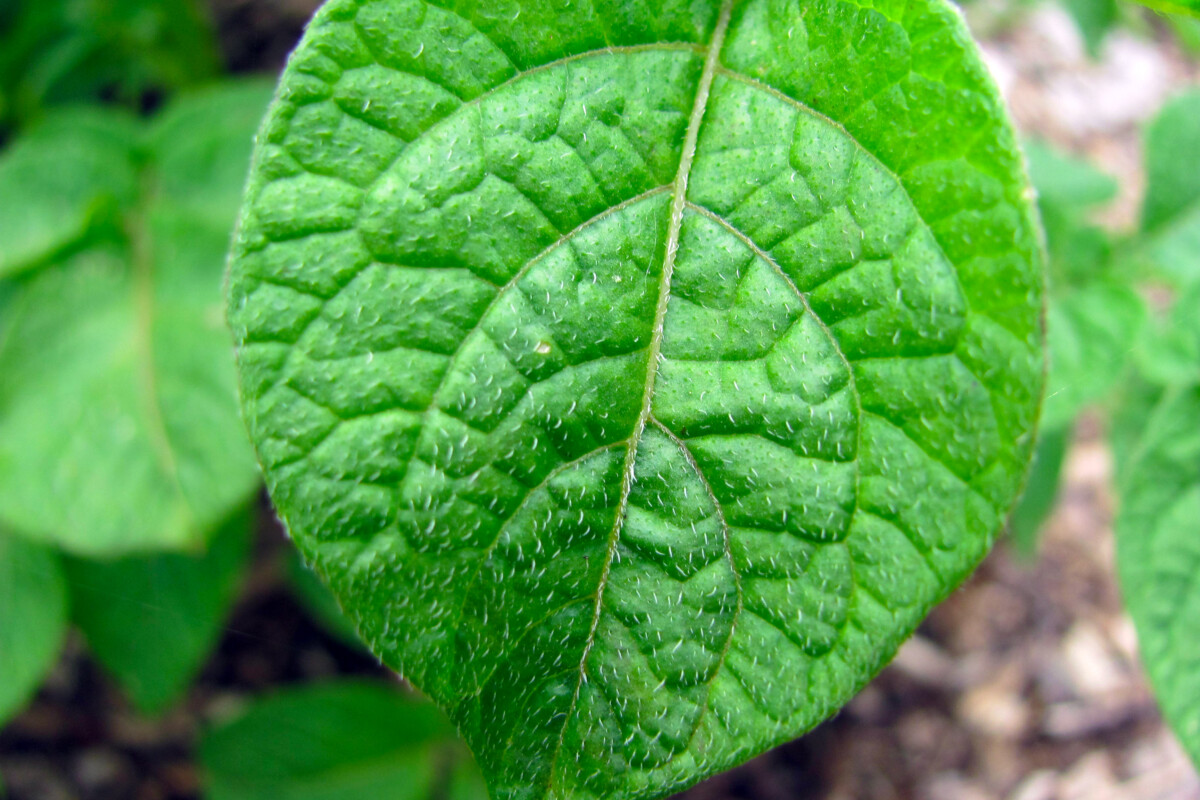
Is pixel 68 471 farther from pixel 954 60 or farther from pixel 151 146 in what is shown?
pixel 954 60

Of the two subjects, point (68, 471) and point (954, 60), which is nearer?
point (954, 60)

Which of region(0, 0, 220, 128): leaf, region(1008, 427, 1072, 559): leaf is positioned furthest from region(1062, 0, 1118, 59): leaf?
region(0, 0, 220, 128): leaf

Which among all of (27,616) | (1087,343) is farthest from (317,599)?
(1087,343)

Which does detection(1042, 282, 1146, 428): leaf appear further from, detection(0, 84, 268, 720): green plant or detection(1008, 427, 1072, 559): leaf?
detection(0, 84, 268, 720): green plant

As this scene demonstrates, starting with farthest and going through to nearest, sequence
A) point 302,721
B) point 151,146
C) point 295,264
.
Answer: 1. point 302,721
2. point 151,146
3. point 295,264

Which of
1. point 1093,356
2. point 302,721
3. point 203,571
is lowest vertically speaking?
point 302,721

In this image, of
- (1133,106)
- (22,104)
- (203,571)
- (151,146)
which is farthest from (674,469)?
(1133,106)
